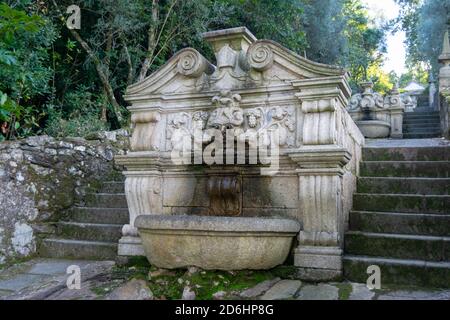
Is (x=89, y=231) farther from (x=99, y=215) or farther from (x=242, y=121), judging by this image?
(x=242, y=121)

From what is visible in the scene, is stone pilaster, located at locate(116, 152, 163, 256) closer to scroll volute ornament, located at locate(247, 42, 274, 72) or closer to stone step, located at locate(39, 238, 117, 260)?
stone step, located at locate(39, 238, 117, 260)

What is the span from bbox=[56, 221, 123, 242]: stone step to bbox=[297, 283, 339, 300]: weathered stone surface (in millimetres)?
2375

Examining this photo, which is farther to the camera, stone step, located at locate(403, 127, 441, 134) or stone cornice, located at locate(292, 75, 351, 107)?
stone step, located at locate(403, 127, 441, 134)

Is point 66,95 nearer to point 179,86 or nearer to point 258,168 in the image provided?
point 179,86

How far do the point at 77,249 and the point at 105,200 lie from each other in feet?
3.14

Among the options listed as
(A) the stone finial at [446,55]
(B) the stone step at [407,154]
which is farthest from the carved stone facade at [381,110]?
(B) the stone step at [407,154]

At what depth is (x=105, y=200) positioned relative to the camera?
5.57 m

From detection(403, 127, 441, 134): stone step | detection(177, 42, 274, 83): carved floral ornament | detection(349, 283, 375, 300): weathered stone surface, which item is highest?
detection(177, 42, 274, 83): carved floral ornament

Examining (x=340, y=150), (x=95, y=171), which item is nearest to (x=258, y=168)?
(x=340, y=150)

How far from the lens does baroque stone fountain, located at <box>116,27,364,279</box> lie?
347 cm

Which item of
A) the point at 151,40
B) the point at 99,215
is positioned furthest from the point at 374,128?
the point at 99,215

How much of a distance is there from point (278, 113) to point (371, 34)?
19288mm

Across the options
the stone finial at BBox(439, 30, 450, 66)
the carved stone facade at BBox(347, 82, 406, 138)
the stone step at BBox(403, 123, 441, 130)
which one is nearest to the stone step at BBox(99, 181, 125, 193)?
the carved stone facade at BBox(347, 82, 406, 138)

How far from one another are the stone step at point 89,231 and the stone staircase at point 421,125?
7456 mm
